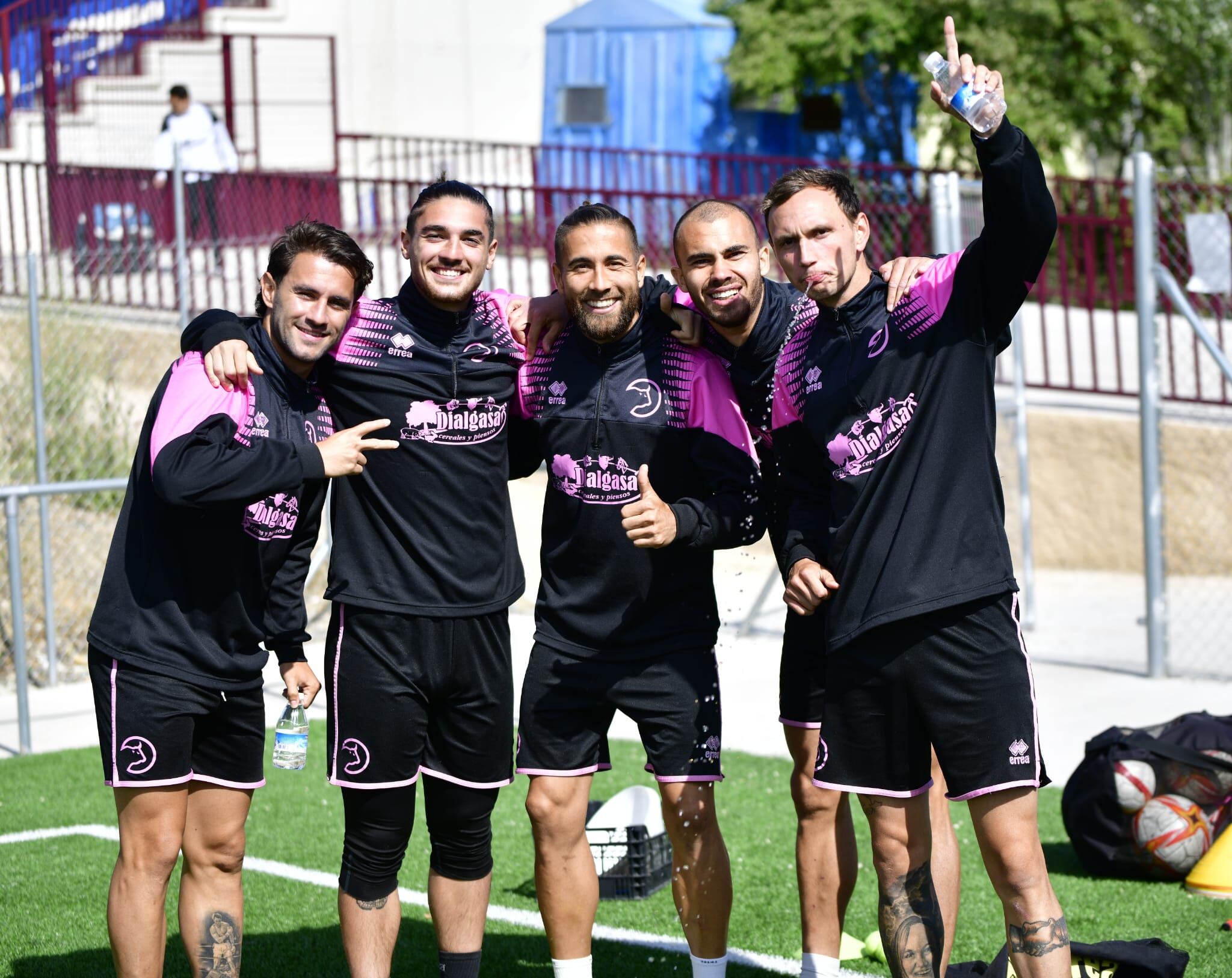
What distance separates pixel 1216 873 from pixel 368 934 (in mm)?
3058

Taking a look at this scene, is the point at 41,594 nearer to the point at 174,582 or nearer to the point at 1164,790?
the point at 174,582

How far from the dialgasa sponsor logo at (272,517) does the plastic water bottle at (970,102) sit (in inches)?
78.4

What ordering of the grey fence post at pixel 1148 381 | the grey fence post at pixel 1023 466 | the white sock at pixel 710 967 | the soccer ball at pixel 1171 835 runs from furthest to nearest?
1. the grey fence post at pixel 1023 466
2. the grey fence post at pixel 1148 381
3. the soccer ball at pixel 1171 835
4. the white sock at pixel 710 967

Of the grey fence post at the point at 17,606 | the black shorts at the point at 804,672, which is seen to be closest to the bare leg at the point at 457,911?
the black shorts at the point at 804,672

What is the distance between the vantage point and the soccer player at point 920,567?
3.82 meters

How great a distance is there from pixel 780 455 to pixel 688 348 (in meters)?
0.41

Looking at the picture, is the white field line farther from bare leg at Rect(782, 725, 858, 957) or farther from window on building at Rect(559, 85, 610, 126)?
window on building at Rect(559, 85, 610, 126)

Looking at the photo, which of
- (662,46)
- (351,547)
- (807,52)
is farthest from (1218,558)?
(662,46)

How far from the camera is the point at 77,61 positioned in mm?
18453

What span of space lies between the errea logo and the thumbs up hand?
0.77 metres

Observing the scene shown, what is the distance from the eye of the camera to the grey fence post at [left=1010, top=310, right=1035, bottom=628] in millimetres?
9969

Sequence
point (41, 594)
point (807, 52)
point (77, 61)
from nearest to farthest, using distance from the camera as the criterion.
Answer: point (41, 594), point (77, 61), point (807, 52)

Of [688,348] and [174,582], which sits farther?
[688,348]

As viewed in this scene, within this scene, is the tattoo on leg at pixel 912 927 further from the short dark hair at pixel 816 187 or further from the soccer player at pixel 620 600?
the short dark hair at pixel 816 187
